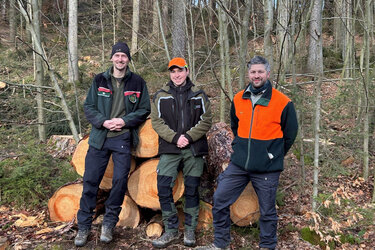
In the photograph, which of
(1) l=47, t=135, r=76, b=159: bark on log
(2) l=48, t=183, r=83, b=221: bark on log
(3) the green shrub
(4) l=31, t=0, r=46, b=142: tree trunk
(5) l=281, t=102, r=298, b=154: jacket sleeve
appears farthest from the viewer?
(1) l=47, t=135, r=76, b=159: bark on log

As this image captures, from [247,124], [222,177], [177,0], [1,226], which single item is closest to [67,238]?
[1,226]

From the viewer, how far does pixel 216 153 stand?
Answer: 3.91m

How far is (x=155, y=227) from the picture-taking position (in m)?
3.84

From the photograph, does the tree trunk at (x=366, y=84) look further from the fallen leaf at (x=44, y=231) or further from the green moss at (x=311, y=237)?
the fallen leaf at (x=44, y=231)

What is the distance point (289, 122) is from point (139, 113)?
1719 millimetres

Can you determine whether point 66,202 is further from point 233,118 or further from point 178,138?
point 233,118

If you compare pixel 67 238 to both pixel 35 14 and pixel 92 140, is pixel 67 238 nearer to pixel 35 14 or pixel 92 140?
pixel 92 140

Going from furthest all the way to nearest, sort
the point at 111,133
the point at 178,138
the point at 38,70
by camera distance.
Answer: the point at 38,70 → the point at 111,133 → the point at 178,138

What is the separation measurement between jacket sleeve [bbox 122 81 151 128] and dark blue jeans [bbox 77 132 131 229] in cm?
17

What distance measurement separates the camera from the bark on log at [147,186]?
3795 millimetres

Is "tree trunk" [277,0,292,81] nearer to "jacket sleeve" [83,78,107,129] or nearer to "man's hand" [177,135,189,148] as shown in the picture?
"man's hand" [177,135,189,148]

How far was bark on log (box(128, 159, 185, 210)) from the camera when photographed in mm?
3795

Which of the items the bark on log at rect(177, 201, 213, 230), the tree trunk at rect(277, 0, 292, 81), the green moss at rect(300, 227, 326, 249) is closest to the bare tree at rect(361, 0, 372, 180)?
the tree trunk at rect(277, 0, 292, 81)

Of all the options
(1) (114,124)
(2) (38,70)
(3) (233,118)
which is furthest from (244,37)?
(2) (38,70)
